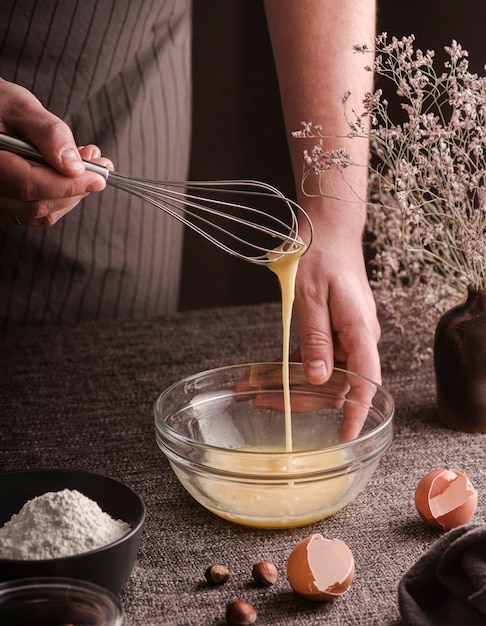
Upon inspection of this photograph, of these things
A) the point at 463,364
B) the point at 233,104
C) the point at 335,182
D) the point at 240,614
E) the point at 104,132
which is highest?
the point at 233,104

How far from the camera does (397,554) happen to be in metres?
0.98

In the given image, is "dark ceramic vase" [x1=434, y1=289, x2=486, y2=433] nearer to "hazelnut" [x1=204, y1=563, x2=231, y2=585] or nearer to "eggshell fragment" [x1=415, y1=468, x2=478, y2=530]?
"eggshell fragment" [x1=415, y1=468, x2=478, y2=530]

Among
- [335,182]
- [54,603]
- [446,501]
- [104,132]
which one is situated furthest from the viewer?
[104,132]

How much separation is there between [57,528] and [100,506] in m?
0.09

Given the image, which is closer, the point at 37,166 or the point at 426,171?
the point at 37,166

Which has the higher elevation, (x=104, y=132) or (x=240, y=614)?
(x=104, y=132)

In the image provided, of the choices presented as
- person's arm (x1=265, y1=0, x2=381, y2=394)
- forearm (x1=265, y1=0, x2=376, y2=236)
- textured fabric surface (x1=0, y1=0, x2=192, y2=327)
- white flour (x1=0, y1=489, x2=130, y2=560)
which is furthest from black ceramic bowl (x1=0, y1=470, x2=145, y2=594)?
textured fabric surface (x1=0, y1=0, x2=192, y2=327)

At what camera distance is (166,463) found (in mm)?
1215

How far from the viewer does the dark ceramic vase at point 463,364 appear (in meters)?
1.25

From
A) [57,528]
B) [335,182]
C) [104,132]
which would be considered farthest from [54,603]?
[104,132]

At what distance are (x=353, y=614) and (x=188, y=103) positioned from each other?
1.46 meters

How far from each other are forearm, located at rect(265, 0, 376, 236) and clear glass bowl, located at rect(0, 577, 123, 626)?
0.74 meters

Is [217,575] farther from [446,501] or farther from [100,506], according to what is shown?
[446,501]

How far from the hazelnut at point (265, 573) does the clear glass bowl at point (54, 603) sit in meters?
0.18
